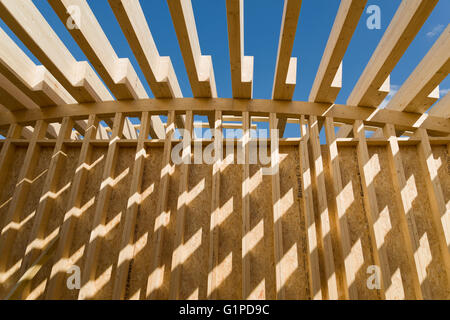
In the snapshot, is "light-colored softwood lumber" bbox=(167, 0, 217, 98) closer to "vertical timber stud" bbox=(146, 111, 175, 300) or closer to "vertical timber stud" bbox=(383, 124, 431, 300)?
"vertical timber stud" bbox=(146, 111, 175, 300)

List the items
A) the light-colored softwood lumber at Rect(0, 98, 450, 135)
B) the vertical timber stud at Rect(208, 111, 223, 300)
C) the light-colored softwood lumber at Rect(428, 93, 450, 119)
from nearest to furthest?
the vertical timber stud at Rect(208, 111, 223, 300), the light-colored softwood lumber at Rect(428, 93, 450, 119), the light-colored softwood lumber at Rect(0, 98, 450, 135)

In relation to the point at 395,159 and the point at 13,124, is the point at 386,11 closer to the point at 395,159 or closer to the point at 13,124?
the point at 395,159

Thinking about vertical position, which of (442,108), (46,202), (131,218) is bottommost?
(131,218)

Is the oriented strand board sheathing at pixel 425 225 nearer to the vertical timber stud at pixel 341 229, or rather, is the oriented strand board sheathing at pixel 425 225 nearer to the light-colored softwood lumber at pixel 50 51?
the vertical timber stud at pixel 341 229

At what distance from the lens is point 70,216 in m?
3.89

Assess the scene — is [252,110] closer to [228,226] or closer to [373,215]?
[228,226]

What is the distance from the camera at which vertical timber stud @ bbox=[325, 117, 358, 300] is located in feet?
11.2

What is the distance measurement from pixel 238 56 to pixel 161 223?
2.38m

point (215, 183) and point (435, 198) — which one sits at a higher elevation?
point (215, 183)

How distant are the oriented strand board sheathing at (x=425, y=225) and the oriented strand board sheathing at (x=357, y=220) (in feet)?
2.05

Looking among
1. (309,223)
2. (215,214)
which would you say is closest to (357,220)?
(309,223)

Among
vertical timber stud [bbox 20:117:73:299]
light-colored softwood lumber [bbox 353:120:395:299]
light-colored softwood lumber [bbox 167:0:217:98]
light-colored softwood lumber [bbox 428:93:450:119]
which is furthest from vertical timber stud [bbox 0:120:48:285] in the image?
light-colored softwood lumber [bbox 428:93:450:119]

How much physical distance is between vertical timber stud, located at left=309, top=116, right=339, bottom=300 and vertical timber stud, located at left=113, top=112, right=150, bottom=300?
98.5 inches
